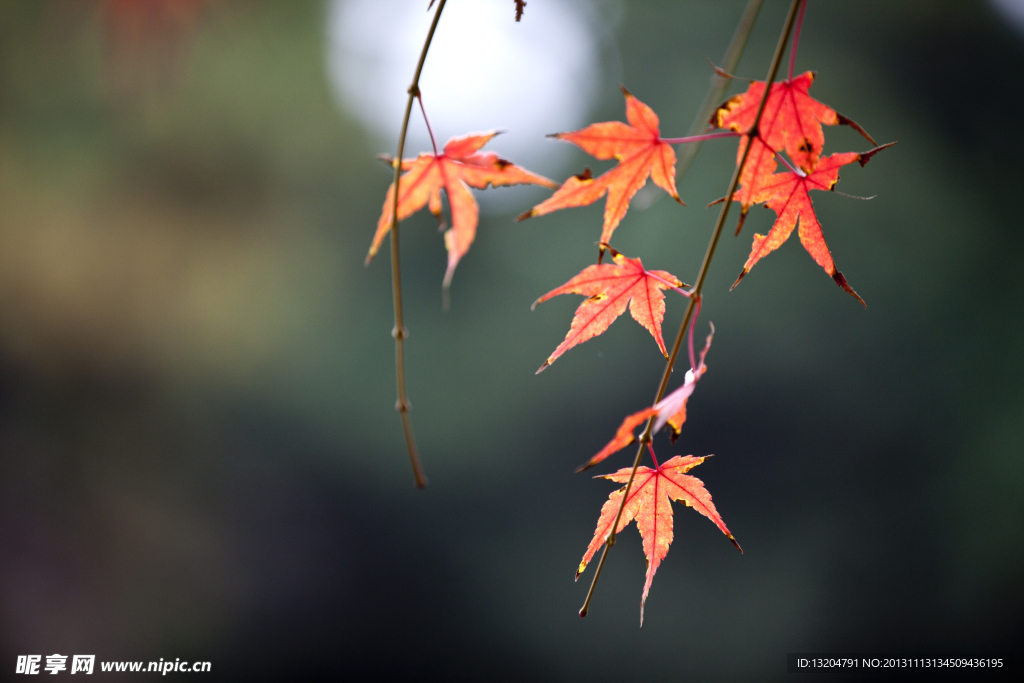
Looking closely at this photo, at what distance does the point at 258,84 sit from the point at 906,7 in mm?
3050

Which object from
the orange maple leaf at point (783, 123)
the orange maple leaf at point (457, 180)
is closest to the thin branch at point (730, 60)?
the orange maple leaf at point (783, 123)

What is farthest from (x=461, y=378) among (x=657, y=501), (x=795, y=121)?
(x=795, y=121)

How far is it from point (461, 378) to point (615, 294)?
230 cm

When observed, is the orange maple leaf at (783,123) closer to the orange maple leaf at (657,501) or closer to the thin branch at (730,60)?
the thin branch at (730,60)

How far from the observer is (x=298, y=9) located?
2.76 m

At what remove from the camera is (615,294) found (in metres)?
0.46

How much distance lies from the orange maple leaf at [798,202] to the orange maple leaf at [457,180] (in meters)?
0.20

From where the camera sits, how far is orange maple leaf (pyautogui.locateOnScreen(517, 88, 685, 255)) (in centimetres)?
39

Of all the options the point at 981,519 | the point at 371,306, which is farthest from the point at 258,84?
the point at 981,519

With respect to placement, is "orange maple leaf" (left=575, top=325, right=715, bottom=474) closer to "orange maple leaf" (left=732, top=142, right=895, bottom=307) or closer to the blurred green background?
"orange maple leaf" (left=732, top=142, right=895, bottom=307)

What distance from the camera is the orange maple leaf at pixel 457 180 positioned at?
1.27ft

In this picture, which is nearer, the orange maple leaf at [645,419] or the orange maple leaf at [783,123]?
the orange maple leaf at [645,419]

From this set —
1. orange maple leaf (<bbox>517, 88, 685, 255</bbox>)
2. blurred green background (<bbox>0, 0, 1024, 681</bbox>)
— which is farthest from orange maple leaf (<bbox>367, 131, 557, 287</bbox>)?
blurred green background (<bbox>0, 0, 1024, 681</bbox>)

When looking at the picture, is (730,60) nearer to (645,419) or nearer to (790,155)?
(790,155)
